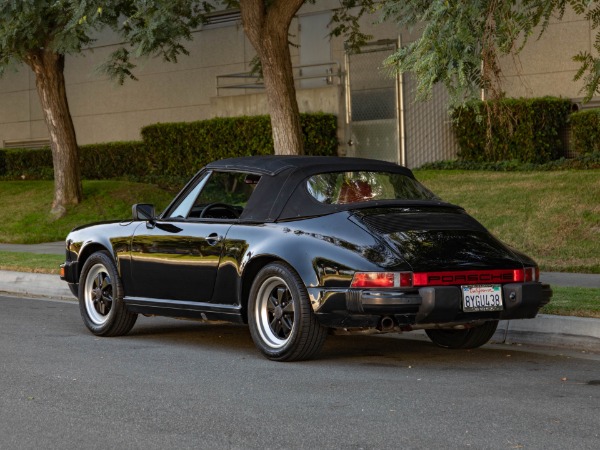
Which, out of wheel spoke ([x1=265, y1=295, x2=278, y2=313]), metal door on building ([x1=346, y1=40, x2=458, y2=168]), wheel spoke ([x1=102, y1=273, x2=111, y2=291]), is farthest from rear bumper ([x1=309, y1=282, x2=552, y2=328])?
metal door on building ([x1=346, y1=40, x2=458, y2=168])

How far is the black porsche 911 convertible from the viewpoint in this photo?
8328 millimetres

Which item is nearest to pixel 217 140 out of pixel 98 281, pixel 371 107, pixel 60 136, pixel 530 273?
pixel 371 107

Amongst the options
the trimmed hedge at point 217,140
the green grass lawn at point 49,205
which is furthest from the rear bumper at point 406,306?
the trimmed hedge at point 217,140

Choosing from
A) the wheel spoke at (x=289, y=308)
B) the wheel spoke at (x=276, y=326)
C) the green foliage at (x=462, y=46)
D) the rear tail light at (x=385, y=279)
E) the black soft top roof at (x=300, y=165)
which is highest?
the green foliage at (x=462, y=46)

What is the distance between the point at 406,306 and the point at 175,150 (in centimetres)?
2244

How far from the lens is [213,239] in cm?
939

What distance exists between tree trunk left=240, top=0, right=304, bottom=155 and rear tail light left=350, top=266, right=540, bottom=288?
992cm

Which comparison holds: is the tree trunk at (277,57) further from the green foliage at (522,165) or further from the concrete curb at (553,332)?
the concrete curb at (553,332)

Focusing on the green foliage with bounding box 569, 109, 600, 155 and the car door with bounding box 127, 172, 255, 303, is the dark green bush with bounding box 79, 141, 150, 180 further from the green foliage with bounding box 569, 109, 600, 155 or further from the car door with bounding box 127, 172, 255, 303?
the car door with bounding box 127, 172, 255, 303

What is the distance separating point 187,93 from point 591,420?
26768 mm

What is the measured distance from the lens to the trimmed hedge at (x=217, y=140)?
2661cm

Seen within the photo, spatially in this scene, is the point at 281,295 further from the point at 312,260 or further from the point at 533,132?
the point at 533,132

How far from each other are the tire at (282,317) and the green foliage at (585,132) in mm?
14564

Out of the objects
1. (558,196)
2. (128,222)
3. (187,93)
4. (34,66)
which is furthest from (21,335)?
(187,93)
